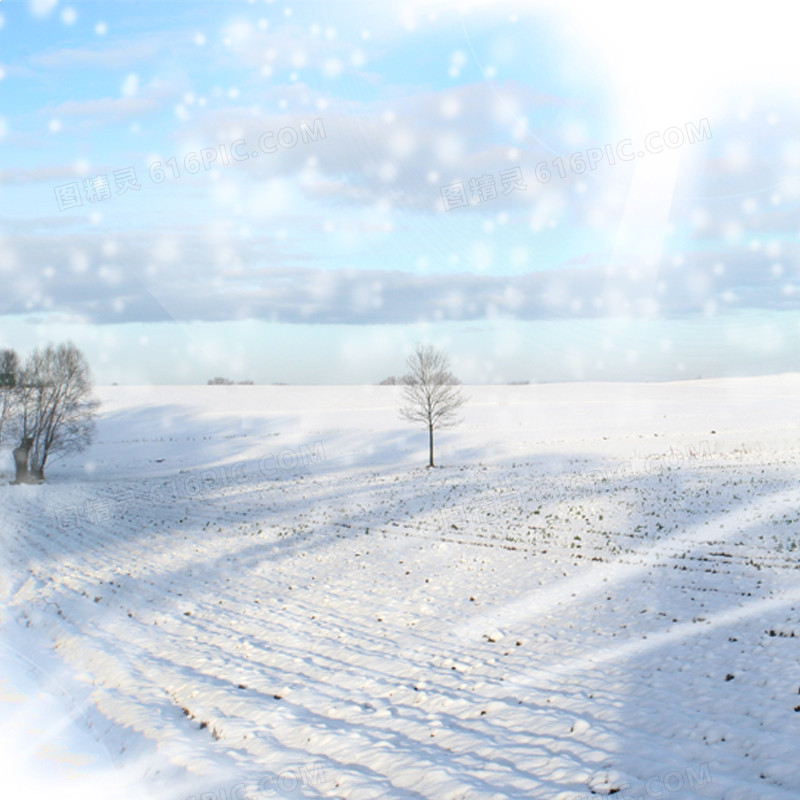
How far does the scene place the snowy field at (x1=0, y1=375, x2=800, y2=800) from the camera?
26.0ft

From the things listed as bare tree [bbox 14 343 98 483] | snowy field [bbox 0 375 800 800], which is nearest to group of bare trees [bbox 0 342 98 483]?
bare tree [bbox 14 343 98 483]

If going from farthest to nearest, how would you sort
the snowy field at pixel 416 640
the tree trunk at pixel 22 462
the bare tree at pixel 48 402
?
1. the bare tree at pixel 48 402
2. the tree trunk at pixel 22 462
3. the snowy field at pixel 416 640

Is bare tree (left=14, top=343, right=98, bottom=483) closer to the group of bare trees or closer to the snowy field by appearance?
the group of bare trees

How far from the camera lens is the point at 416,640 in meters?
12.8

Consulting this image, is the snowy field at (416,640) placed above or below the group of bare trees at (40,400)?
below

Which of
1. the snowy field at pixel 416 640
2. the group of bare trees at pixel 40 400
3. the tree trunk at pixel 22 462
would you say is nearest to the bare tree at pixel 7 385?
the group of bare trees at pixel 40 400

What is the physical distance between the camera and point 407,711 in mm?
9523

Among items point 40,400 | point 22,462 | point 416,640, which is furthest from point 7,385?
point 416,640

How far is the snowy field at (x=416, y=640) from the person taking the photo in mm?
7926

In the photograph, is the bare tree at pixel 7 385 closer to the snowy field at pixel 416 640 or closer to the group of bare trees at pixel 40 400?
the group of bare trees at pixel 40 400

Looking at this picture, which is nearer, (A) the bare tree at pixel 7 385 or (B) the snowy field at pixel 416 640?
(B) the snowy field at pixel 416 640

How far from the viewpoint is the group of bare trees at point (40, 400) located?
162 feet

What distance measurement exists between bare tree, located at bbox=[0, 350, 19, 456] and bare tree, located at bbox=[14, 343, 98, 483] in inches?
21.3

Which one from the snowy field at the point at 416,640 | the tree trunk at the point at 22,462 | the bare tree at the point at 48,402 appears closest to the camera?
the snowy field at the point at 416,640
